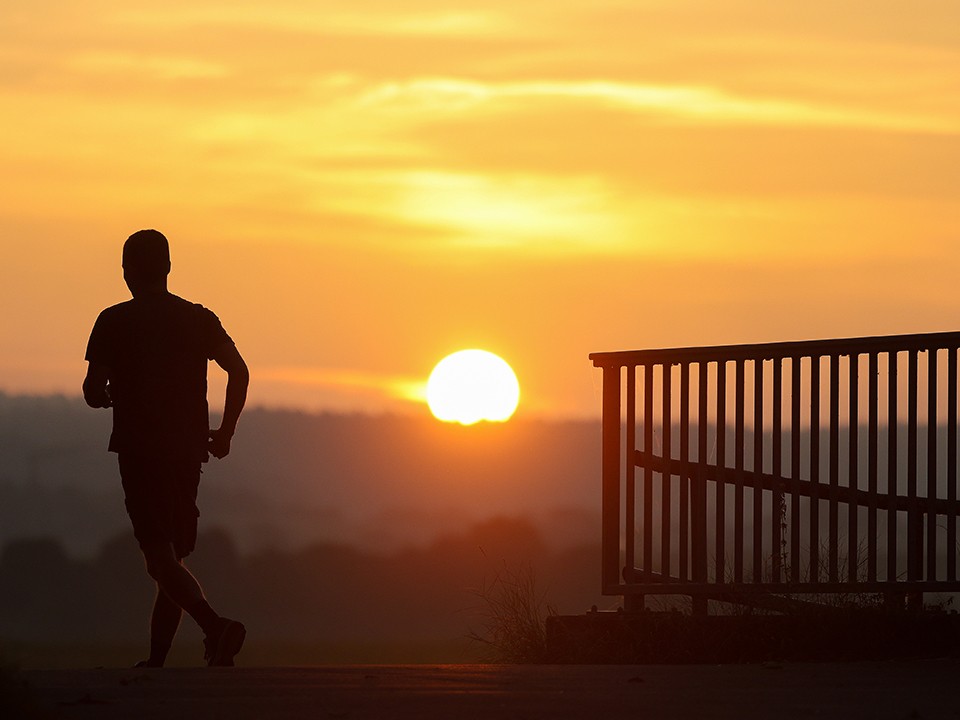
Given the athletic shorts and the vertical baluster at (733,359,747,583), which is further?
the vertical baluster at (733,359,747,583)

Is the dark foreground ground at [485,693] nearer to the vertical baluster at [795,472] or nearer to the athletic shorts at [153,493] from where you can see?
the athletic shorts at [153,493]

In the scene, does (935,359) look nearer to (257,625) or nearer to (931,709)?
(931,709)

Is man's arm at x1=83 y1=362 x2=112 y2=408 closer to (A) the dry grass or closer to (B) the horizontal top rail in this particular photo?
(A) the dry grass

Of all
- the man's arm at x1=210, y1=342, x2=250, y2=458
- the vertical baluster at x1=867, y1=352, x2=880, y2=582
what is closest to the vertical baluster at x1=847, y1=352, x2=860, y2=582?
the vertical baluster at x1=867, y1=352, x2=880, y2=582

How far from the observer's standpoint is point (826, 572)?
1114 centimetres

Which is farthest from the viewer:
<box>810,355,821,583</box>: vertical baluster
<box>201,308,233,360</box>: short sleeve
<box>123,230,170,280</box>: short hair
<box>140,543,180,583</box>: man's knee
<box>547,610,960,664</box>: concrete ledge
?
<box>810,355,821,583</box>: vertical baluster

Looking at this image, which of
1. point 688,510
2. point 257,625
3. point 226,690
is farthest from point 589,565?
point 257,625

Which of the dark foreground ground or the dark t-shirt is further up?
the dark t-shirt

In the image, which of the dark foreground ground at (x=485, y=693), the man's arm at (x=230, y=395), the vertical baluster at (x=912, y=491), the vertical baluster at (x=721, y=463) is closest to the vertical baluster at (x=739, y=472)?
the vertical baluster at (x=721, y=463)

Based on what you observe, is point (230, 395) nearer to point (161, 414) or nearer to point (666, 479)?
point (161, 414)

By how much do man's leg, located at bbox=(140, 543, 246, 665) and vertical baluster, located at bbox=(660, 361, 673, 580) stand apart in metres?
3.38

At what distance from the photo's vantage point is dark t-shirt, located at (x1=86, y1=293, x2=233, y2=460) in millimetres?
9125

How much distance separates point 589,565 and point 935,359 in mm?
2930

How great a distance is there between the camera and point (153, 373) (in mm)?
9172
